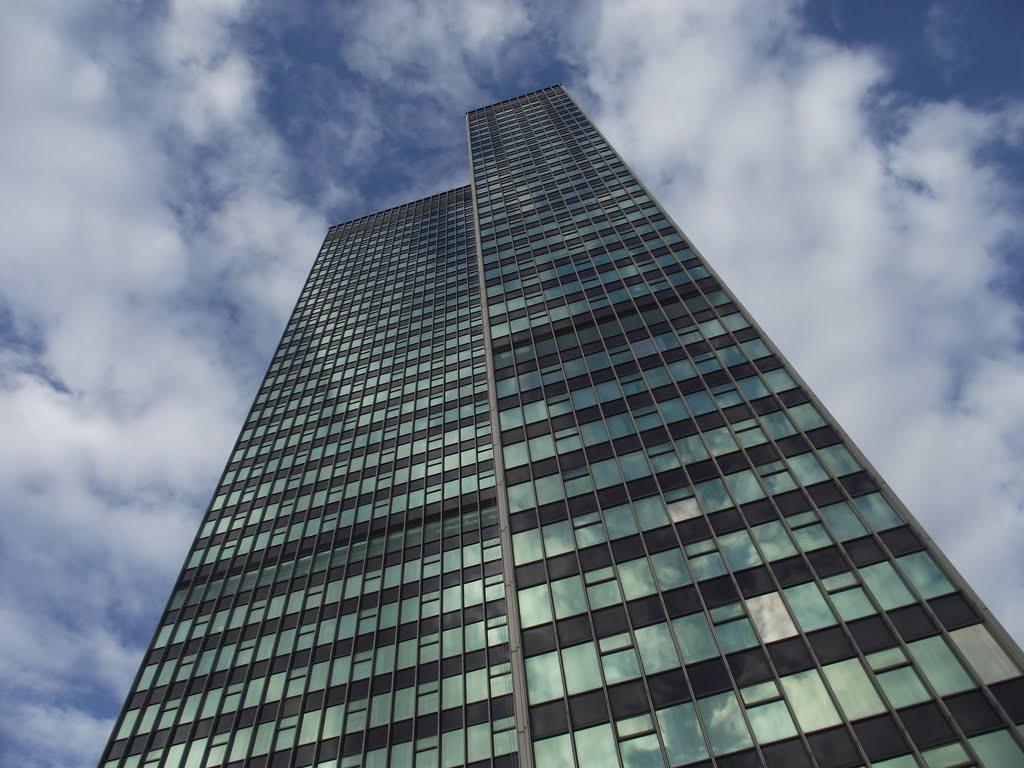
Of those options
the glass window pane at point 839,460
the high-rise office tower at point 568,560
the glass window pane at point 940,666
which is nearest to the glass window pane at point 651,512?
the high-rise office tower at point 568,560

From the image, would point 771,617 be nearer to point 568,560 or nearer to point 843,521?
point 843,521

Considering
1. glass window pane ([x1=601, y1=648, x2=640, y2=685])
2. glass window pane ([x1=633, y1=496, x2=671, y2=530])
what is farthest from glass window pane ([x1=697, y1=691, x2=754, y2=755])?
glass window pane ([x1=633, y1=496, x2=671, y2=530])

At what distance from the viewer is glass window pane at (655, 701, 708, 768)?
23.1 m

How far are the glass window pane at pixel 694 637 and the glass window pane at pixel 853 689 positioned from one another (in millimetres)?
4047

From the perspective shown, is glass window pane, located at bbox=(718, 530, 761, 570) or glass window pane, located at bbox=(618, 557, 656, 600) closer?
glass window pane, located at bbox=(718, 530, 761, 570)

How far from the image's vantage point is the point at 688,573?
28.9m

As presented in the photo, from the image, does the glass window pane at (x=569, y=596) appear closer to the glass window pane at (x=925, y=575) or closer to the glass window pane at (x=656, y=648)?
the glass window pane at (x=656, y=648)

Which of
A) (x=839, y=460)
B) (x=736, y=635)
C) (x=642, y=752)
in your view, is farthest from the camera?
(x=839, y=460)

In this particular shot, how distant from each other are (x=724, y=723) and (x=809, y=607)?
5.82 metres

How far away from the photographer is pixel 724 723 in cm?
2356

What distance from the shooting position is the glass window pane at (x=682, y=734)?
2306 centimetres

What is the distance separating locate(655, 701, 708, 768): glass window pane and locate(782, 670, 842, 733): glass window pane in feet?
11.0

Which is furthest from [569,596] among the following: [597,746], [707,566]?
[597,746]

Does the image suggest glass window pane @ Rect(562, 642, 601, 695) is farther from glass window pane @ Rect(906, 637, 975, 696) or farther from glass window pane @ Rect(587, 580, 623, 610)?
glass window pane @ Rect(906, 637, 975, 696)
